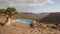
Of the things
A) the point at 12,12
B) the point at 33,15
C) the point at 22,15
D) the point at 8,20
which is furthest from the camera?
the point at 33,15

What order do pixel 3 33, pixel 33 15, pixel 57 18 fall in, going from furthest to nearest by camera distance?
pixel 33 15, pixel 57 18, pixel 3 33

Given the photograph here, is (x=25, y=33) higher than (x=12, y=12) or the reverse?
the reverse

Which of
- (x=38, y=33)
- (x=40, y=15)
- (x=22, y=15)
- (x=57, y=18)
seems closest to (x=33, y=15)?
(x=40, y=15)

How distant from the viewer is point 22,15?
62.2ft

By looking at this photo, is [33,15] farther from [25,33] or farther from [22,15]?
[25,33]

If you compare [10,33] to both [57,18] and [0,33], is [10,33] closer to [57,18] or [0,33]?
[0,33]

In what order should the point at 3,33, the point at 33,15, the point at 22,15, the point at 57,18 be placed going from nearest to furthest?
the point at 3,33, the point at 57,18, the point at 22,15, the point at 33,15

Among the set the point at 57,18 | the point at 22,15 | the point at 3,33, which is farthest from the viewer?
the point at 22,15

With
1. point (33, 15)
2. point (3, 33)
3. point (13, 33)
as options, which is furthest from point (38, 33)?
point (33, 15)

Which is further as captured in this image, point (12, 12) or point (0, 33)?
point (12, 12)

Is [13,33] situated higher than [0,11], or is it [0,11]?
[0,11]

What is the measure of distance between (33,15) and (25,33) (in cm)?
1435

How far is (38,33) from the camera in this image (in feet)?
22.7

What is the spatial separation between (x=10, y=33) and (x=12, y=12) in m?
2.63
